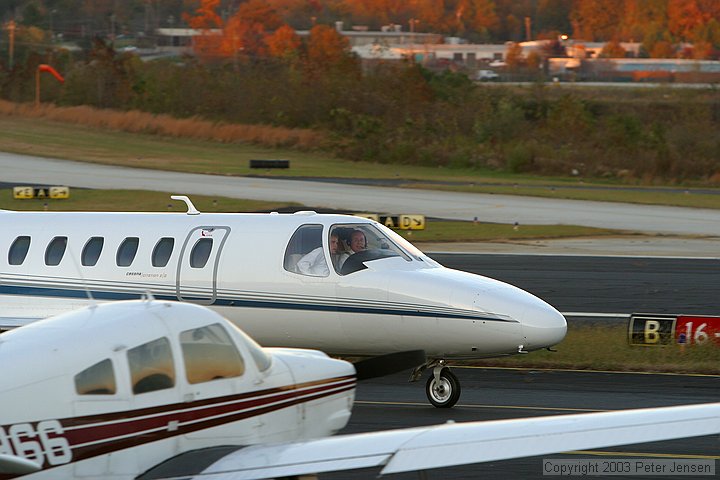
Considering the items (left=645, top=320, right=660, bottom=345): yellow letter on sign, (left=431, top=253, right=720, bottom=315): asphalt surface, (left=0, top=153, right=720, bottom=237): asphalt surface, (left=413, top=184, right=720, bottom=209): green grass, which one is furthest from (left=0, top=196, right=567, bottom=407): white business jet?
(left=413, top=184, right=720, bottom=209): green grass

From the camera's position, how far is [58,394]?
9.05 metres

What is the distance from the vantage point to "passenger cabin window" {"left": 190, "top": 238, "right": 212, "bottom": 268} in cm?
1766

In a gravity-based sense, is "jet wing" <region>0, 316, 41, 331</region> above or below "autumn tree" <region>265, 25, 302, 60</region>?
above

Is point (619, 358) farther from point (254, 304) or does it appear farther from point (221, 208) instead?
point (221, 208)

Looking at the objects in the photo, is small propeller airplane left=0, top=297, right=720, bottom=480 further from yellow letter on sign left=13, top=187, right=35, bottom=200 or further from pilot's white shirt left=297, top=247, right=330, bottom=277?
yellow letter on sign left=13, top=187, right=35, bottom=200

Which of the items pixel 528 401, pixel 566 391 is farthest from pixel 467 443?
pixel 566 391

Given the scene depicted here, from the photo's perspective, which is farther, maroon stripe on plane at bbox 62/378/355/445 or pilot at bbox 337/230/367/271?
pilot at bbox 337/230/367/271

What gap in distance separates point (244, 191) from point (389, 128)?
2643 centimetres

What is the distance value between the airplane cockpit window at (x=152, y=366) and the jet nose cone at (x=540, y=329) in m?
6.95

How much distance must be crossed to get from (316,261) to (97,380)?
26.3ft

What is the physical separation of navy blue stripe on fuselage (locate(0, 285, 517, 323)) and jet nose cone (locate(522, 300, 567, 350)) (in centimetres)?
21

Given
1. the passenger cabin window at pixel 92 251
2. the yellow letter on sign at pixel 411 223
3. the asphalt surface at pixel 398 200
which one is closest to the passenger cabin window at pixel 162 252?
the passenger cabin window at pixel 92 251

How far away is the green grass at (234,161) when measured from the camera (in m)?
55.5

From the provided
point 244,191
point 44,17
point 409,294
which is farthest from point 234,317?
point 44,17
